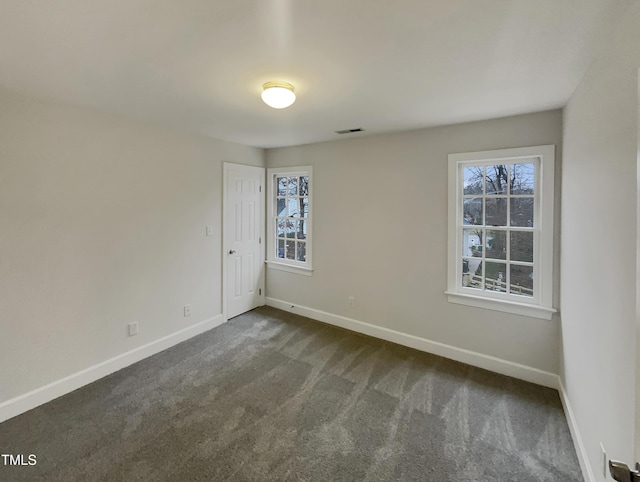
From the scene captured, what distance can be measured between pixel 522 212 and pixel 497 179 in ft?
1.25

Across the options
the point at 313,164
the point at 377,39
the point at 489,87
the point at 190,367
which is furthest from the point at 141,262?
the point at 489,87

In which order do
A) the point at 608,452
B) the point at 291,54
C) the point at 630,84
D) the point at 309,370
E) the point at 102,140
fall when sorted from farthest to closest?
the point at 309,370 → the point at 102,140 → the point at 291,54 → the point at 608,452 → the point at 630,84

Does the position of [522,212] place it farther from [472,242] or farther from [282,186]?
[282,186]

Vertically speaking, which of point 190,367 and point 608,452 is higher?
point 608,452

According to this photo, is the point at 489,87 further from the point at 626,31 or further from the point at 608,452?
the point at 608,452

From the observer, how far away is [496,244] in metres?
2.92

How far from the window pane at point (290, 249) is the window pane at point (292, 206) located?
0.42 metres

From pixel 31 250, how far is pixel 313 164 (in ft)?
9.68

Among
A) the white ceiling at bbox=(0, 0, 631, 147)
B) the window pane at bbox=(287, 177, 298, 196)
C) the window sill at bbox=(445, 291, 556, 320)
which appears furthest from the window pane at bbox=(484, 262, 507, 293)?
the window pane at bbox=(287, 177, 298, 196)

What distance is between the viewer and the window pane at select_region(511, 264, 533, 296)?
2.77m

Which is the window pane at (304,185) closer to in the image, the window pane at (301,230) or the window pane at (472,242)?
the window pane at (301,230)

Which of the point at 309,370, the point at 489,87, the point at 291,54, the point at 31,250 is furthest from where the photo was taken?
the point at 309,370

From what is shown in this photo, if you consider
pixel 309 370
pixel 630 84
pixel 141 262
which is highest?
pixel 630 84

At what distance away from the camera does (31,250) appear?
2352 mm
